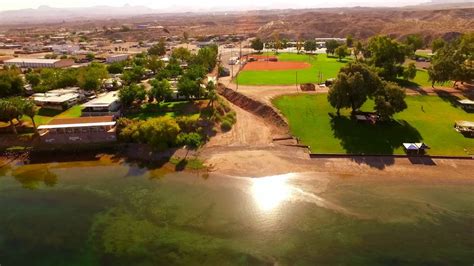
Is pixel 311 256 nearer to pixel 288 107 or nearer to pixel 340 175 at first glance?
pixel 340 175

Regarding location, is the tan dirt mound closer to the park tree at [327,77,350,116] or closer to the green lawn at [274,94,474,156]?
the green lawn at [274,94,474,156]

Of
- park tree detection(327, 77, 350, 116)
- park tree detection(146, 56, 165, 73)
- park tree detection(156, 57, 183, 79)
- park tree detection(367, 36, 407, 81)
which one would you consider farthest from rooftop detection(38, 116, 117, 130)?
park tree detection(367, 36, 407, 81)

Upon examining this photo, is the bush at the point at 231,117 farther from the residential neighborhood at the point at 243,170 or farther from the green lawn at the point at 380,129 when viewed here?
the green lawn at the point at 380,129

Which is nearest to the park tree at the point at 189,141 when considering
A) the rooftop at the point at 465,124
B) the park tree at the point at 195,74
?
Result: the park tree at the point at 195,74

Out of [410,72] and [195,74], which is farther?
[410,72]

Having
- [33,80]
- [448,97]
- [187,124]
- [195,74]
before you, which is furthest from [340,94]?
[33,80]

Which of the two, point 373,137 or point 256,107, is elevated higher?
point 256,107

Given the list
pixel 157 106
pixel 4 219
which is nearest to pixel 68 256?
pixel 4 219

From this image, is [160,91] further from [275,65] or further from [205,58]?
[275,65]
